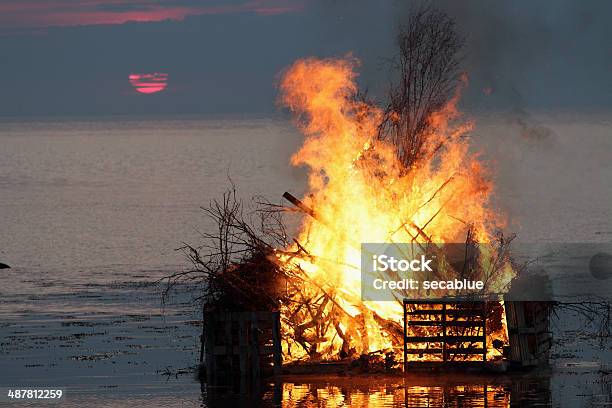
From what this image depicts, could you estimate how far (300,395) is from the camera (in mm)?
29078

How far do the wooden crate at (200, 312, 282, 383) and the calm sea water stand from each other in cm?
73

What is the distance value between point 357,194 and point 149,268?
28.3 metres

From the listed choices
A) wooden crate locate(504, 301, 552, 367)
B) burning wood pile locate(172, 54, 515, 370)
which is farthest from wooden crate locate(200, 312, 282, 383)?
wooden crate locate(504, 301, 552, 367)

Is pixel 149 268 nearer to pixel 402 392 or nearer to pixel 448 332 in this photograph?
pixel 448 332

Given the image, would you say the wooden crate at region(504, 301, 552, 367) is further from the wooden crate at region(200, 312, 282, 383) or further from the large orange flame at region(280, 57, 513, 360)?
the wooden crate at region(200, 312, 282, 383)

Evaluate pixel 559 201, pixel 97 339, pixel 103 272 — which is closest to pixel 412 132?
pixel 97 339

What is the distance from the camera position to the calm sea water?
3003 cm

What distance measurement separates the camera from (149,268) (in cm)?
6044

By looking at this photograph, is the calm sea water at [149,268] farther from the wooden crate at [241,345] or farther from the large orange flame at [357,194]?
the large orange flame at [357,194]

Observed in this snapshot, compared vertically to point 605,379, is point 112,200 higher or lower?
higher

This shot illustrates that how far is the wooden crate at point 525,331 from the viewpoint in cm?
3098

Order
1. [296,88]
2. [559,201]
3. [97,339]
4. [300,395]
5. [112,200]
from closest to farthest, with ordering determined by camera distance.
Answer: [300,395], [296,88], [97,339], [559,201], [112,200]

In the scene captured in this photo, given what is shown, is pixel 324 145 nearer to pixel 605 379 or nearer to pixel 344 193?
pixel 344 193

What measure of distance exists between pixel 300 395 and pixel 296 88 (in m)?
8.33
